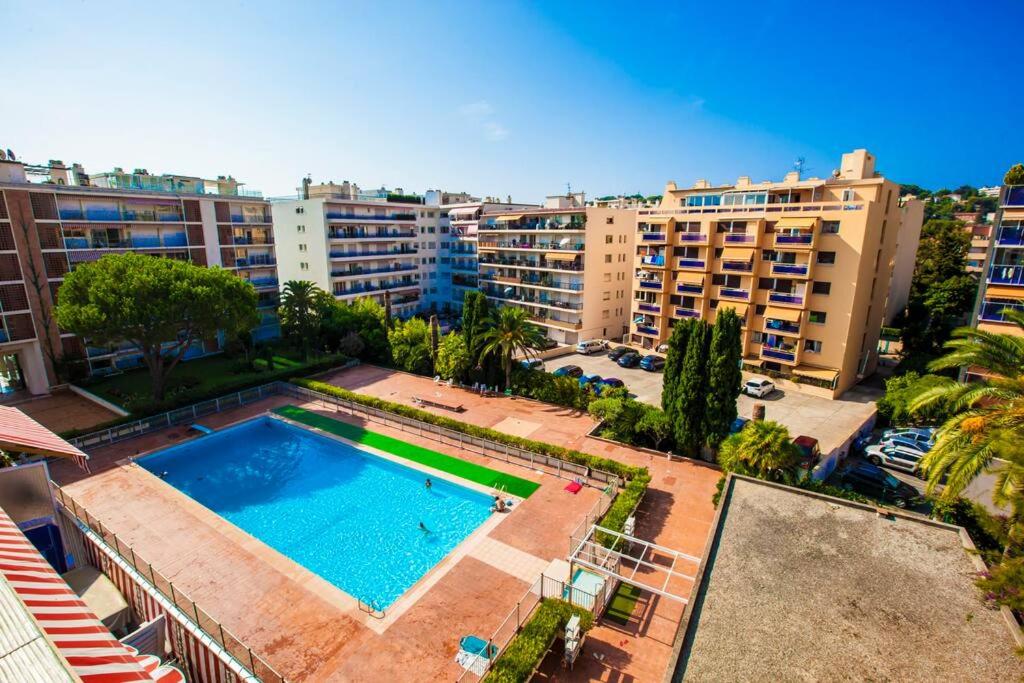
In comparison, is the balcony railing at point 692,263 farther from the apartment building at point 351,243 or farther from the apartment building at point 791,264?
the apartment building at point 351,243

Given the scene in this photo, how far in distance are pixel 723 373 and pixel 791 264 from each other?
21.0 metres

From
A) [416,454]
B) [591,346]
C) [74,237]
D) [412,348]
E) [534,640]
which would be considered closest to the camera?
[534,640]

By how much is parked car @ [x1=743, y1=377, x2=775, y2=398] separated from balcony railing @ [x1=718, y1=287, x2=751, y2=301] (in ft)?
26.4

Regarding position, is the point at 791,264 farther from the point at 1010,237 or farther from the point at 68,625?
the point at 68,625

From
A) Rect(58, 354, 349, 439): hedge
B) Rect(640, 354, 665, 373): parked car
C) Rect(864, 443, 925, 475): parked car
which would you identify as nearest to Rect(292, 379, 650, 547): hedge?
Rect(58, 354, 349, 439): hedge

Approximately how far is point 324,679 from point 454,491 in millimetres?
11985

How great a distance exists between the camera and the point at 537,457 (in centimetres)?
2698

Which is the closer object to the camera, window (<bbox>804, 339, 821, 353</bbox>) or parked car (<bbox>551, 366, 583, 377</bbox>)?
window (<bbox>804, 339, 821, 353</bbox>)

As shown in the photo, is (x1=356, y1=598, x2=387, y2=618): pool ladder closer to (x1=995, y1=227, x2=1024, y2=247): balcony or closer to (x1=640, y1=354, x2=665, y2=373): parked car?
(x1=640, y1=354, x2=665, y2=373): parked car

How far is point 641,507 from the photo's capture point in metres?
22.8

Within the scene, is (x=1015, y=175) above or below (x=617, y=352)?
above

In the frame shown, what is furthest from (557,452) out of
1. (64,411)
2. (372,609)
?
(64,411)

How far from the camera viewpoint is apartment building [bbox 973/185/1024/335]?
97.7 feet

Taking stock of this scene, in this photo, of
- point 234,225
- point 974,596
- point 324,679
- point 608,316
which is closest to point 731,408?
point 974,596
